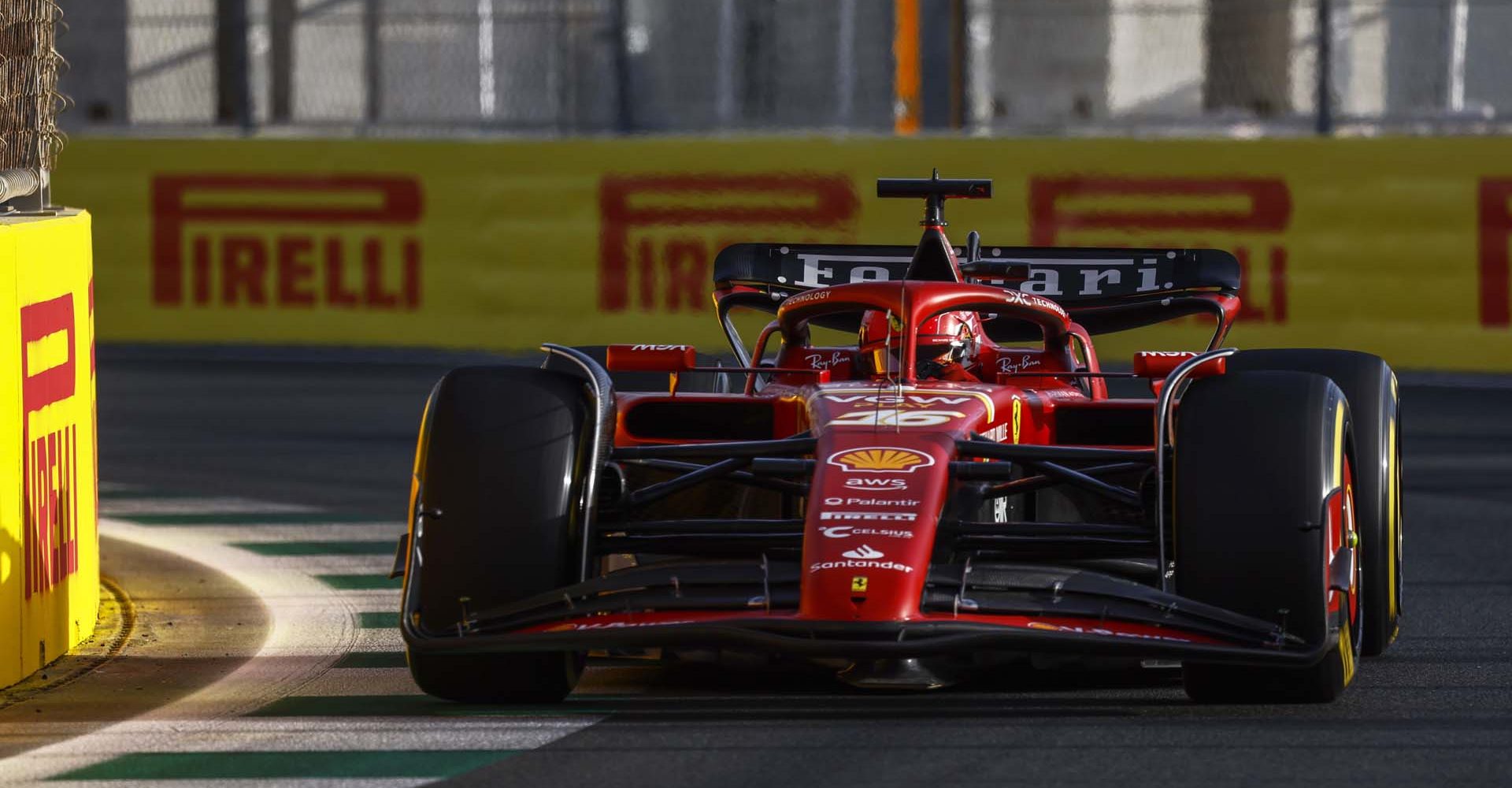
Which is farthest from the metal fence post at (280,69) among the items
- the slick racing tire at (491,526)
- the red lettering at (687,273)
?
the slick racing tire at (491,526)

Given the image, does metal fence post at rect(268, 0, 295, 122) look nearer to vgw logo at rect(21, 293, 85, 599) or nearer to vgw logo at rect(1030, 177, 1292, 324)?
vgw logo at rect(1030, 177, 1292, 324)

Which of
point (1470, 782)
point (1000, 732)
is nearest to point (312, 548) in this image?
point (1000, 732)

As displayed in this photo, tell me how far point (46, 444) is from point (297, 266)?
29.7 ft

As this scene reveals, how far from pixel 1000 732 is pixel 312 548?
4.17m

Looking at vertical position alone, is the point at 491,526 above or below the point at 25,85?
below

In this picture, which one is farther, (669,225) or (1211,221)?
(669,225)

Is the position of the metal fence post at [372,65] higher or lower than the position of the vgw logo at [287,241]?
higher

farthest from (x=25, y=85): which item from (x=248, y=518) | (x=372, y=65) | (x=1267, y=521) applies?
(x=372, y=65)

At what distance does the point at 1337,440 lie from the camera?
6324 mm

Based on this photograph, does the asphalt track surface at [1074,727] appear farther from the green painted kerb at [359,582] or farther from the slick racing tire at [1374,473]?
the green painted kerb at [359,582]

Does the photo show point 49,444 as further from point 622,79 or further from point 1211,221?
point 622,79

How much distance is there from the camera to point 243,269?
16.2m

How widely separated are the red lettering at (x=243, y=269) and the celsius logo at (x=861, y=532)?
1067cm

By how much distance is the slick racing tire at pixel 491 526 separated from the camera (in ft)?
20.6
